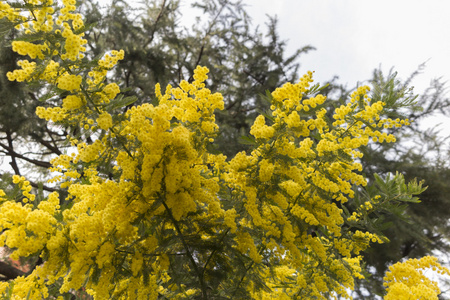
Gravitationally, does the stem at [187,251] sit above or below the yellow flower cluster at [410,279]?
below

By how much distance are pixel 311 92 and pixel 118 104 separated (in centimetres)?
141

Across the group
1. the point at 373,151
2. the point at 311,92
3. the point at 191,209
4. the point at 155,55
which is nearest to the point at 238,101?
the point at 155,55

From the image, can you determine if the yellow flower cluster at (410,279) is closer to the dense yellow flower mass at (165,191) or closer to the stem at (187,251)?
the dense yellow flower mass at (165,191)

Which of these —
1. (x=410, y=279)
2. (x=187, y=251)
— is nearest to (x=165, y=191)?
(x=187, y=251)

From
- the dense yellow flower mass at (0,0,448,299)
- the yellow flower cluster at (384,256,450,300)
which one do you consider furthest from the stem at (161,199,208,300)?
the yellow flower cluster at (384,256,450,300)

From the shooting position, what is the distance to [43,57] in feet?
6.45

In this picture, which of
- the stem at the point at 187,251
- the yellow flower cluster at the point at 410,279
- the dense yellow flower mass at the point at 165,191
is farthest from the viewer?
the yellow flower cluster at the point at 410,279

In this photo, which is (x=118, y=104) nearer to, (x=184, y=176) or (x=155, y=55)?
(x=184, y=176)

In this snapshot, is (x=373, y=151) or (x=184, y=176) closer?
(x=184, y=176)

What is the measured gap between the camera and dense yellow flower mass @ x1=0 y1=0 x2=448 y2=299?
196 cm

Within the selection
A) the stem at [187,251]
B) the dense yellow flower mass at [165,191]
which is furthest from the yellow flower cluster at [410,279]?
the stem at [187,251]

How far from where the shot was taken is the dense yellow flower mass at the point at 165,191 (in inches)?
77.2

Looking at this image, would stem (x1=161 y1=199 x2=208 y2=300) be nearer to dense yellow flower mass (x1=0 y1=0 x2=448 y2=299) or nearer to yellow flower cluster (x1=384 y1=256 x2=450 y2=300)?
dense yellow flower mass (x1=0 y1=0 x2=448 y2=299)

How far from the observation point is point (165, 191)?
2096 mm
